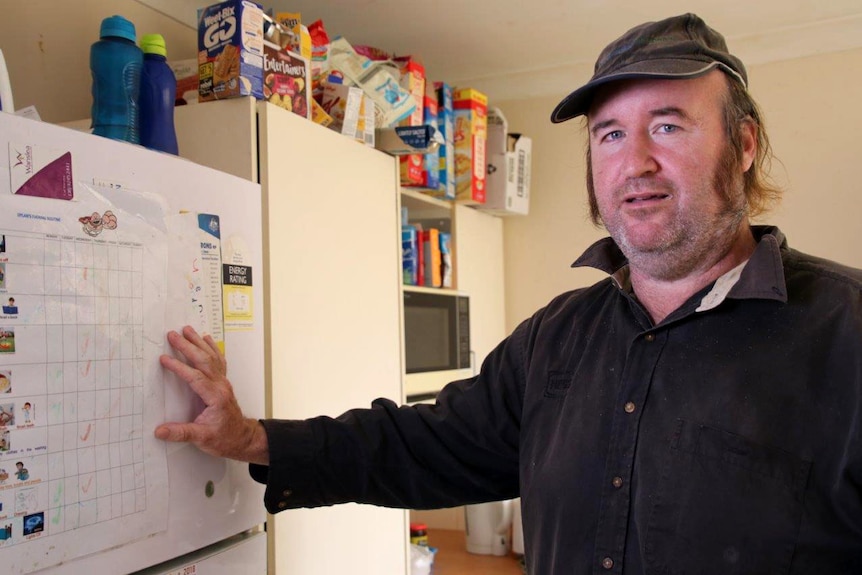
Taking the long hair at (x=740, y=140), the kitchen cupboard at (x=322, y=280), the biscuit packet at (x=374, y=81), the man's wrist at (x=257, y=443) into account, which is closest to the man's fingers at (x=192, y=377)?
the man's wrist at (x=257, y=443)

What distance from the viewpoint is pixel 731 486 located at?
1037mm

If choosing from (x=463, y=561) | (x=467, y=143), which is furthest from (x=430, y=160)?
(x=463, y=561)

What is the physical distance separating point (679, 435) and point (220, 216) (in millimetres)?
774

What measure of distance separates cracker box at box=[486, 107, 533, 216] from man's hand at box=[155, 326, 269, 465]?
67.5 inches

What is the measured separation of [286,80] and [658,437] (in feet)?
3.45

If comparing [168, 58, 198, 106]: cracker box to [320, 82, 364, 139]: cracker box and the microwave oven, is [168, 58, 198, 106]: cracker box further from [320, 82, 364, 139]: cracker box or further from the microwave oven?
the microwave oven

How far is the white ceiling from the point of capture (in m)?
2.33

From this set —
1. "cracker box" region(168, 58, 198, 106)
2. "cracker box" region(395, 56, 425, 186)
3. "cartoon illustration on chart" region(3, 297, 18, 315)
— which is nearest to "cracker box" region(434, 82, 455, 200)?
"cracker box" region(395, 56, 425, 186)

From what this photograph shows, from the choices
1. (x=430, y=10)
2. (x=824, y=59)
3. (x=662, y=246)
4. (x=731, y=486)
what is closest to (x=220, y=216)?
(x=662, y=246)

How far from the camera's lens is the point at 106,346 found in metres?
1.01

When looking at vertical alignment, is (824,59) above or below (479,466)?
above

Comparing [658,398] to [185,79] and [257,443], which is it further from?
[185,79]

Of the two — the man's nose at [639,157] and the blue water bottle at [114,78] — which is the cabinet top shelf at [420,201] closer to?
the blue water bottle at [114,78]

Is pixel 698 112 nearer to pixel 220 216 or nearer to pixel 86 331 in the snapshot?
pixel 220 216
